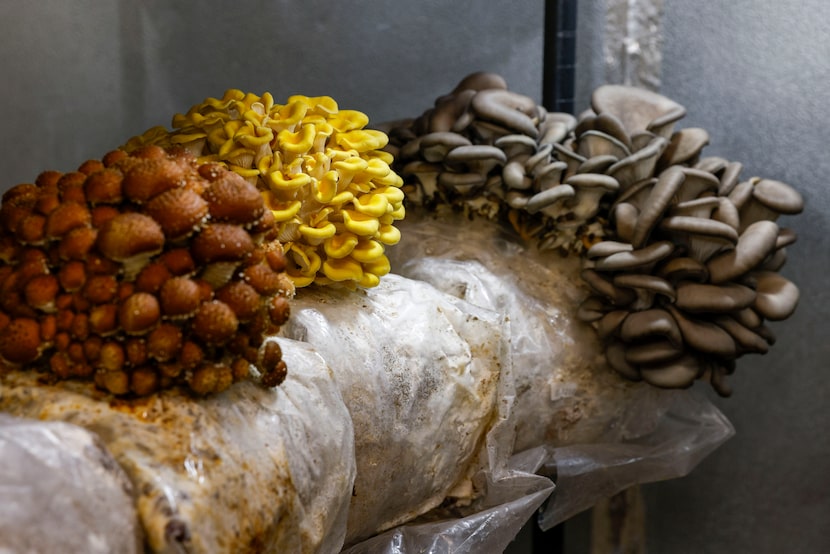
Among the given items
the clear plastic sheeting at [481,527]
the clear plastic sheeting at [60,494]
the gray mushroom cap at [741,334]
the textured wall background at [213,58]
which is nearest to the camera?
the clear plastic sheeting at [60,494]

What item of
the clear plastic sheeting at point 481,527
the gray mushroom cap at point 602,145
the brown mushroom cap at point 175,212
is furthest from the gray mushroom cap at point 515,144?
the brown mushroom cap at point 175,212

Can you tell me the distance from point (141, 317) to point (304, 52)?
7.18ft

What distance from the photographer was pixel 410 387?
7.48 ft

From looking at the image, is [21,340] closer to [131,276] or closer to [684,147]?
[131,276]

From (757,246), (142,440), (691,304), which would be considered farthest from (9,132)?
(757,246)

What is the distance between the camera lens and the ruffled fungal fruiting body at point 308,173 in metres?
2.11

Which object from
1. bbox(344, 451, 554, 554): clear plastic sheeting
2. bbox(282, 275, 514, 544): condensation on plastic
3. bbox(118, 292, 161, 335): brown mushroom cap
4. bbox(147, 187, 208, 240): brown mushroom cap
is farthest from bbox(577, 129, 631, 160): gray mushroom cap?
bbox(118, 292, 161, 335): brown mushroom cap

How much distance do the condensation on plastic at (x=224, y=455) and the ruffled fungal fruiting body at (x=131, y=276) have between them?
0.16 feet

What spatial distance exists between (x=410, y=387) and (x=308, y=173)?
0.63 m

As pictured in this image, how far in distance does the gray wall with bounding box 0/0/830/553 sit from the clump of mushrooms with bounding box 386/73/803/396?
52cm

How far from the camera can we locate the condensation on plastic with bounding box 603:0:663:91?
12.5ft

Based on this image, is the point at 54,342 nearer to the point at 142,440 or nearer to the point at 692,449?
the point at 142,440

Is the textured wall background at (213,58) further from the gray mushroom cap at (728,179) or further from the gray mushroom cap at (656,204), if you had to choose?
the gray mushroom cap at (656,204)

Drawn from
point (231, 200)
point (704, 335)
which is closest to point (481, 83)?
point (704, 335)
